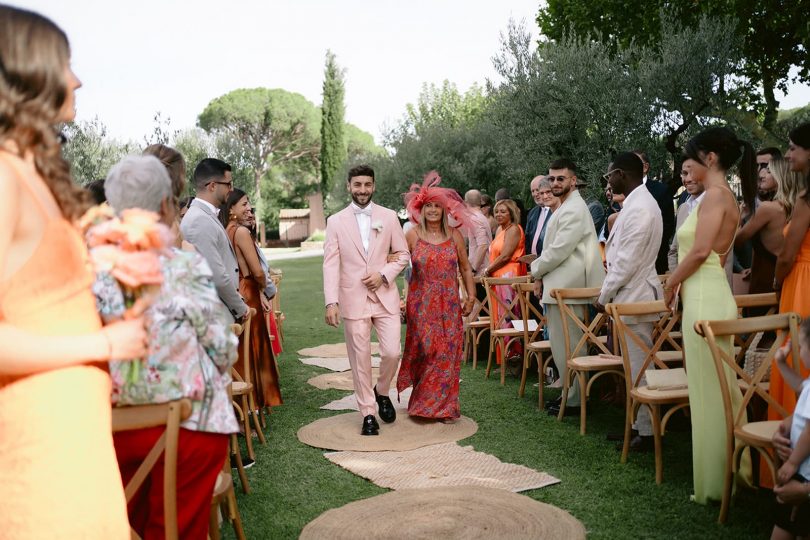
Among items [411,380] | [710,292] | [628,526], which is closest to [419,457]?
[411,380]

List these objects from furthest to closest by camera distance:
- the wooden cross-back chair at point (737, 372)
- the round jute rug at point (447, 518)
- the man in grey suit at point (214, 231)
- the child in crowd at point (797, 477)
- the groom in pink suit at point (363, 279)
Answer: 1. the groom in pink suit at point (363, 279)
2. the man in grey suit at point (214, 231)
3. the round jute rug at point (447, 518)
4. the wooden cross-back chair at point (737, 372)
5. the child in crowd at point (797, 477)

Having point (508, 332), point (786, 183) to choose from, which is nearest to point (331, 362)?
point (508, 332)

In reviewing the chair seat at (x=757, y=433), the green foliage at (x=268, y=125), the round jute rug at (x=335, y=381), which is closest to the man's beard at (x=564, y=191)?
the round jute rug at (x=335, y=381)

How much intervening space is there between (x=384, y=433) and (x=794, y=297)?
3190 millimetres

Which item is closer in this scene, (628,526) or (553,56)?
(628,526)

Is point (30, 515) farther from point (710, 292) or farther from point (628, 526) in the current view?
point (710, 292)

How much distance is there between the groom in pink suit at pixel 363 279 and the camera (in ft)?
19.5

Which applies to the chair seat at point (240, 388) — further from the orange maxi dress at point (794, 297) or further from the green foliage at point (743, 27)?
the green foliage at point (743, 27)

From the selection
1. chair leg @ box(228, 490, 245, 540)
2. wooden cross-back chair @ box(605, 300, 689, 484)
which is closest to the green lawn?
wooden cross-back chair @ box(605, 300, 689, 484)

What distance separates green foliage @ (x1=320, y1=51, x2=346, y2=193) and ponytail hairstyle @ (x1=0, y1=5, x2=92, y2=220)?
46.9 metres

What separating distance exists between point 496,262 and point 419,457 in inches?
147

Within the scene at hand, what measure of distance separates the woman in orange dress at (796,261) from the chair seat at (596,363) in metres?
1.44

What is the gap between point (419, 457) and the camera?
525cm

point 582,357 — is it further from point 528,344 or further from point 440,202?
point 440,202
